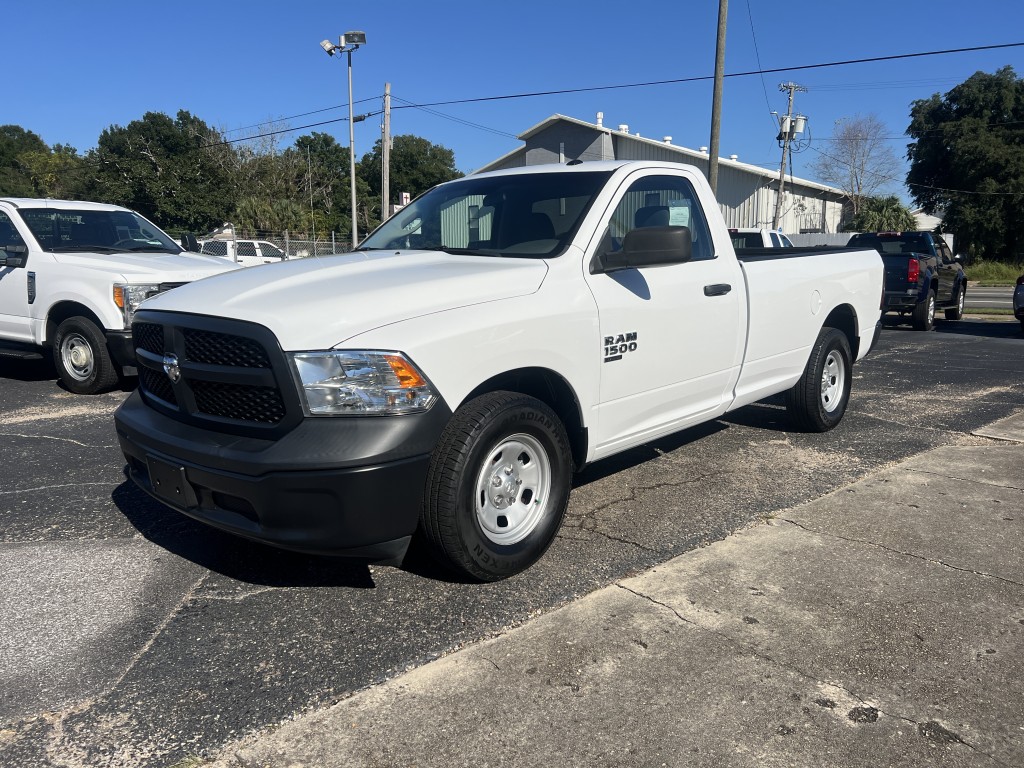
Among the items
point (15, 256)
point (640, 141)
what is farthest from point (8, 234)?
point (640, 141)

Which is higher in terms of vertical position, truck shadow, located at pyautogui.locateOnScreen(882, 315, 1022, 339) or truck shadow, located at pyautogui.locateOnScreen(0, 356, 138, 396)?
truck shadow, located at pyautogui.locateOnScreen(0, 356, 138, 396)

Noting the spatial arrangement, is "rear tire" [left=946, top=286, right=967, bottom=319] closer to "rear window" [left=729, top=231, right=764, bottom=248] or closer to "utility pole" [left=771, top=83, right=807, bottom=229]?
"rear window" [left=729, top=231, right=764, bottom=248]

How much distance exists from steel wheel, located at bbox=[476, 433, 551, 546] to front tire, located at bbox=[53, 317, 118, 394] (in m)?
5.50

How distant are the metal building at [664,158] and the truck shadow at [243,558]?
3668 cm

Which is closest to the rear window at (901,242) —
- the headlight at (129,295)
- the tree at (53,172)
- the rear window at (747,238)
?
the rear window at (747,238)

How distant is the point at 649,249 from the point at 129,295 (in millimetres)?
5398

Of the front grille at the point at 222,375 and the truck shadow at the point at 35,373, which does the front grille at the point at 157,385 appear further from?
the truck shadow at the point at 35,373

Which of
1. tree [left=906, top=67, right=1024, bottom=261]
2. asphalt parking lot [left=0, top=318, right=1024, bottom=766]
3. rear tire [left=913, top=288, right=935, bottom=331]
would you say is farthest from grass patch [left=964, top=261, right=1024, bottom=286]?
asphalt parking lot [left=0, top=318, right=1024, bottom=766]

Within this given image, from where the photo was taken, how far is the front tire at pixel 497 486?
3213 millimetres

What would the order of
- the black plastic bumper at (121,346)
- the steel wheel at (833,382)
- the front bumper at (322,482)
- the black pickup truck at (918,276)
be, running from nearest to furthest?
the front bumper at (322,482) < the steel wheel at (833,382) < the black plastic bumper at (121,346) < the black pickup truck at (918,276)

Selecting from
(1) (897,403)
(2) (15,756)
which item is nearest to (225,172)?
(1) (897,403)

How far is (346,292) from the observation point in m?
3.32

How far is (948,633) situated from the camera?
3158 millimetres

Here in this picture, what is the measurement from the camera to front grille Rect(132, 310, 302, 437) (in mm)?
3027
